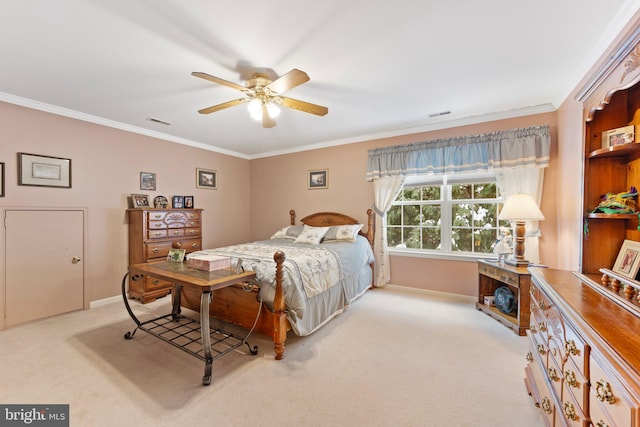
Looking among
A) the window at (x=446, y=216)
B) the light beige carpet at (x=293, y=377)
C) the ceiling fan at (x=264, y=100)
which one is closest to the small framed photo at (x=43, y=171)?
the light beige carpet at (x=293, y=377)

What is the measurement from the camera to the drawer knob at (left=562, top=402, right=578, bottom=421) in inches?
42.7

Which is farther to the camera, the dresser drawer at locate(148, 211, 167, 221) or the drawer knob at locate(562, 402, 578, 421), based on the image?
the dresser drawer at locate(148, 211, 167, 221)

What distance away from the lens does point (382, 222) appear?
4164 mm

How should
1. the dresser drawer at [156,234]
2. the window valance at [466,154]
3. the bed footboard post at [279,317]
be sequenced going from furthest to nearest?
the dresser drawer at [156,234] → the window valance at [466,154] → the bed footboard post at [279,317]

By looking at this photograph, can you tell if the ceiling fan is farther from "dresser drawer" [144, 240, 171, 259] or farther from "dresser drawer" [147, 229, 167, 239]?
"dresser drawer" [144, 240, 171, 259]

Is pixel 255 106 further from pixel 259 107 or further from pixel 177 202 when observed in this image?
pixel 177 202

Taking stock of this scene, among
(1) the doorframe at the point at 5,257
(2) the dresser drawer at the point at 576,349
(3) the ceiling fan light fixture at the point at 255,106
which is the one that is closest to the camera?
(2) the dresser drawer at the point at 576,349

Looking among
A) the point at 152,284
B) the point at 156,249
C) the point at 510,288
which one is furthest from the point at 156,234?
the point at 510,288

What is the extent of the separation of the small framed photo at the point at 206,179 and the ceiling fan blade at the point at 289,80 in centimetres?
316

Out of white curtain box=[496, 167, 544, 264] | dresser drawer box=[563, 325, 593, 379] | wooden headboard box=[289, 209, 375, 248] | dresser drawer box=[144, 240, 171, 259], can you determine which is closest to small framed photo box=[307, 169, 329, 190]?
wooden headboard box=[289, 209, 375, 248]

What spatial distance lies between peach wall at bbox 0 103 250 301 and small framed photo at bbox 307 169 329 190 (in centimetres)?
191

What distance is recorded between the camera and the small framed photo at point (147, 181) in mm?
3996

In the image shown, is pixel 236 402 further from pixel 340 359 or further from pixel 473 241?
pixel 473 241
